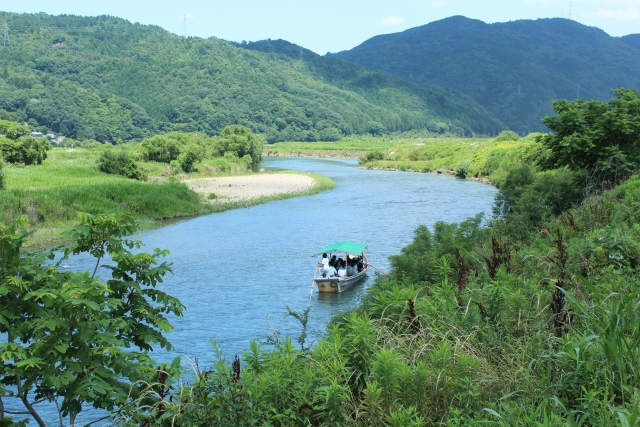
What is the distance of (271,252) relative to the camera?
101ft

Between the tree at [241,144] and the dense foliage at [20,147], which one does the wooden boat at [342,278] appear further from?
the tree at [241,144]

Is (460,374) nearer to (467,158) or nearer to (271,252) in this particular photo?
(271,252)

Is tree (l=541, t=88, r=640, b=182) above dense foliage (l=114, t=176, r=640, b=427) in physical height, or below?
above

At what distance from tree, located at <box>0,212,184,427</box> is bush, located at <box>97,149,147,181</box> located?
48985 millimetres

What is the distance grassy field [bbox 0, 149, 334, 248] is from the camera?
32844mm

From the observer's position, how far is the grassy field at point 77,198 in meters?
32.8

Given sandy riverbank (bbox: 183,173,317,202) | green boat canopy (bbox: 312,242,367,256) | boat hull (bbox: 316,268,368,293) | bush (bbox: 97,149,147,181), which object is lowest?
sandy riverbank (bbox: 183,173,317,202)

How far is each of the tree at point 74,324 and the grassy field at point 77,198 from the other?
64.0ft

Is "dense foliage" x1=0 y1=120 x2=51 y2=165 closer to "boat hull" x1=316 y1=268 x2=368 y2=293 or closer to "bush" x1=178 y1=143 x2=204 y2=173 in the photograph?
"bush" x1=178 y1=143 x2=204 y2=173

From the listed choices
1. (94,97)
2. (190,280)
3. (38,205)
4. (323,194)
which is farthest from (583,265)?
(94,97)

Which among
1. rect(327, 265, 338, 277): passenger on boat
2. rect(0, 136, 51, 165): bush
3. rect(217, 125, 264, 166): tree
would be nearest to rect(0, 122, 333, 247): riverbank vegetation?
rect(0, 136, 51, 165): bush

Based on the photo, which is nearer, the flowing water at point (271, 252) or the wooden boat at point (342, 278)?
the flowing water at point (271, 252)

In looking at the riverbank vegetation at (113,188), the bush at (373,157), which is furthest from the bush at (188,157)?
the bush at (373,157)

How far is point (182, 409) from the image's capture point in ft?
19.6
